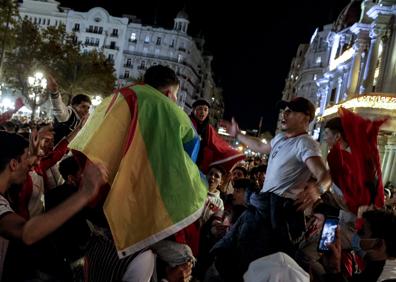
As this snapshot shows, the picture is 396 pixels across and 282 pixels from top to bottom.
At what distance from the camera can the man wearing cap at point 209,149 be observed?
6.23 metres

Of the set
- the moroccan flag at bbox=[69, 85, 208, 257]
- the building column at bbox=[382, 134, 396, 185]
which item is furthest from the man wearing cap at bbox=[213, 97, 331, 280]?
the building column at bbox=[382, 134, 396, 185]

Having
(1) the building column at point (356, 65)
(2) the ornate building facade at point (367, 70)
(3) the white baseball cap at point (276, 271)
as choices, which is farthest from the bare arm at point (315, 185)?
(1) the building column at point (356, 65)

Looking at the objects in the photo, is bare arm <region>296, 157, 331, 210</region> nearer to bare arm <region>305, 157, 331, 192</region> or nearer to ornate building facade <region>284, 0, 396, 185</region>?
bare arm <region>305, 157, 331, 192</region>

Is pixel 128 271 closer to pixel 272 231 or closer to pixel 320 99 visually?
pixel 272 231

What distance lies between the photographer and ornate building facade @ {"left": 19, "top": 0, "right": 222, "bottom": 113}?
297ft

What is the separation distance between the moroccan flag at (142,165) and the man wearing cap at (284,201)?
5.01 ft

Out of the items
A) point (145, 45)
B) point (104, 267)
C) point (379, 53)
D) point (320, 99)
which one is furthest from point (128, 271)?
point (145, 45)

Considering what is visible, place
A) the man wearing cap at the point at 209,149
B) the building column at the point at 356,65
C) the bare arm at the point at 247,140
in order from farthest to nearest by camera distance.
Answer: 1. the building column at the point at 356,65
2. the man wearing cap at the point at 209,149
3. the bare arm at the point at 247,140

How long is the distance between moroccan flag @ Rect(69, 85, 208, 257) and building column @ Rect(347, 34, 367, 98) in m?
38.1

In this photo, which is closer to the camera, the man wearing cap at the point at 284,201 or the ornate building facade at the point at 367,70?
the man wearing cap at the point at 284,201

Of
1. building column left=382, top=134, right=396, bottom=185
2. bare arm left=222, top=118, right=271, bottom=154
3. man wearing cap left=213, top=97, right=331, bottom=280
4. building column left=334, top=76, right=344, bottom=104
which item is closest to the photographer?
man wearing cap left=213, top=97, right=331, bottom=280

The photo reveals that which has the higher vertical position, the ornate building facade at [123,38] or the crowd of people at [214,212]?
the ornate building facade at [123,38]

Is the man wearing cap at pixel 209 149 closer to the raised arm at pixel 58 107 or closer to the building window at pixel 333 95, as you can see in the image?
the raised arm at pixel 58 107

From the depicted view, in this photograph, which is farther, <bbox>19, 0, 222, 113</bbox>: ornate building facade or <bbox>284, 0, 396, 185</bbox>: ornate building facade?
<bbox>19, 0, 222, 113</bbox>: ornate building facade
